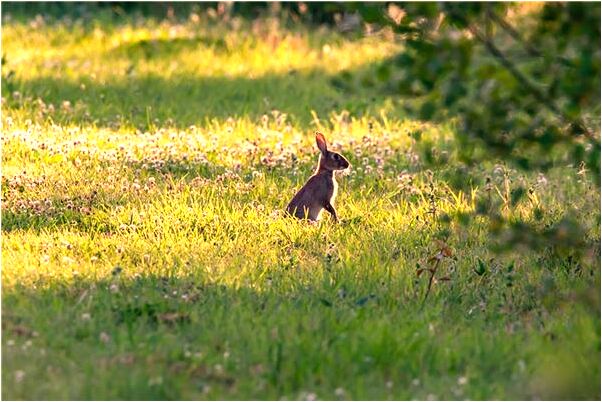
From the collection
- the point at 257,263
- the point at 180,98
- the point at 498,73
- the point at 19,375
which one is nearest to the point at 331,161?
the point at 257,263

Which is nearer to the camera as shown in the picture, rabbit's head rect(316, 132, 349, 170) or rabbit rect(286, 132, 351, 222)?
rabbit rect(286, 132, 351, 222)

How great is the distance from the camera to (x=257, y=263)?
24.2 ft

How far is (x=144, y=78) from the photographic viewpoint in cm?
1346

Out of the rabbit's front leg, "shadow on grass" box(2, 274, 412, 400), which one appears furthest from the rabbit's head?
"shadow on grass" box(2, 274, 412, 400)

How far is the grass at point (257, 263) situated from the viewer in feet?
18.7

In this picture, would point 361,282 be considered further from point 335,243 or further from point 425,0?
point 425,0

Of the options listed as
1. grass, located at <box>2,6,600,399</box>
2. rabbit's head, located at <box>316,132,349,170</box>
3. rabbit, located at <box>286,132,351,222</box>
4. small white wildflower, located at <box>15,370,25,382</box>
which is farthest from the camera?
rabbit's head, located at <box>316,132,349,170</box>

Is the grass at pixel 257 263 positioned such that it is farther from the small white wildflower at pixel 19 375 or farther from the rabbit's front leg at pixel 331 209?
the rabbit's front leg at pixel 331 209

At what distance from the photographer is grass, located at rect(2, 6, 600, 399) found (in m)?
5.70

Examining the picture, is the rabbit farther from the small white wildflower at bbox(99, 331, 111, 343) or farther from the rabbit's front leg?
the small white wildflower at bbox(99, 331, 111, 343)

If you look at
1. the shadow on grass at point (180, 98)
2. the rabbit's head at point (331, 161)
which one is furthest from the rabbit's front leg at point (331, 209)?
the shadow on grass at point (180, 98)

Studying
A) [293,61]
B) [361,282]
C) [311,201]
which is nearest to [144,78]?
[293,61]

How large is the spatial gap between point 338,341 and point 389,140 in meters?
5.45

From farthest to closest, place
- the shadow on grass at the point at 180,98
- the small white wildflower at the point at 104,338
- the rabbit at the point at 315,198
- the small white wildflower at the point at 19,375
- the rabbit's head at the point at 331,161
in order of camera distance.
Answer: the shadow on grass at the point at 180,98 → the rabbit's head at the point at 331,161 → the rabbit at the point at 315,198 → the small white wildflower at the point at 104,338 → the small white wildflower at the point at 19,375
